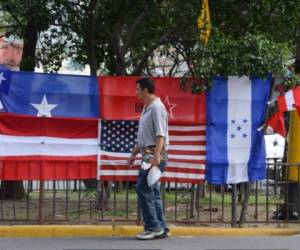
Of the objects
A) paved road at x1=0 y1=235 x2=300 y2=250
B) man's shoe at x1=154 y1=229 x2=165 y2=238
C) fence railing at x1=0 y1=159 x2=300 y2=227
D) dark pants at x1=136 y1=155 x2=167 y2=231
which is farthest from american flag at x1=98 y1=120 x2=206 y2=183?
man's shoe at x1=154 y1=229 x2=165 y2=238

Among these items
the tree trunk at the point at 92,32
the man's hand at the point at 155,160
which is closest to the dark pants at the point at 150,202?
the man's hand at the point at 155,160

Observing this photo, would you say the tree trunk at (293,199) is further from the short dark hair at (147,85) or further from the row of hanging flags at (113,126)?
the short dark hair at (147,85)

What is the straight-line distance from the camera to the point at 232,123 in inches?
379

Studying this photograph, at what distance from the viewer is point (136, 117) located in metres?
9.55

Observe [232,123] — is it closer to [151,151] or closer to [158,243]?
[151,151]

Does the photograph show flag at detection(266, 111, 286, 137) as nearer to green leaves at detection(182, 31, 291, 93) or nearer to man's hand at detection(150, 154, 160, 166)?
green leaves at detection(182, 31, 291, 93)

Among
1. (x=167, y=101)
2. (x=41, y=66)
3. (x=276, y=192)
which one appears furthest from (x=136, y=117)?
(x=41, y=66)

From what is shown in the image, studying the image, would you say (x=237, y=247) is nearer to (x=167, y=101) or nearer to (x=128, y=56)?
(x=167, y=101)

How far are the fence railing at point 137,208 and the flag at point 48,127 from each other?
40cm

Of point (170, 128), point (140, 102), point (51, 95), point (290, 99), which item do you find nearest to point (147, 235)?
point (170, 128)

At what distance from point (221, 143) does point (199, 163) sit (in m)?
0.44

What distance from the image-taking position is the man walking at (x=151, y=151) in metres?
8.20

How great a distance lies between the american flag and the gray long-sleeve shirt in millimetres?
1224

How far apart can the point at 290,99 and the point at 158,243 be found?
314 centimetres
